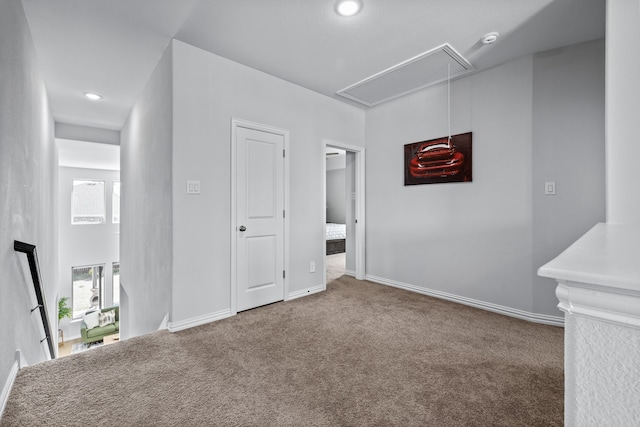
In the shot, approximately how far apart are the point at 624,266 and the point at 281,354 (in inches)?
80.9

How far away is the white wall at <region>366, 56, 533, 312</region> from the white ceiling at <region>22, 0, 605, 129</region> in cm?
50

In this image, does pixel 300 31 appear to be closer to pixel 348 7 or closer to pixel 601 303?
pixel 348 7

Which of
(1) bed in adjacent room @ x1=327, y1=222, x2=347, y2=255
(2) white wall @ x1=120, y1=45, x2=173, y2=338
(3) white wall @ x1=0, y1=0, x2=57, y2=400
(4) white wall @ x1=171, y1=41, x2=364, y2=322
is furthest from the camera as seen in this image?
(1) bed in adjacent room @ x1=327, y1=222, x2=347, y2=255

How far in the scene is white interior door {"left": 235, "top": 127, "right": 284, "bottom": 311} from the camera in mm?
2961

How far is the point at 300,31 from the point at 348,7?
0.47 meters

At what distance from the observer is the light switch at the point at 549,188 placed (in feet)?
8.71

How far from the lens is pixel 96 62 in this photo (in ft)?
10.0

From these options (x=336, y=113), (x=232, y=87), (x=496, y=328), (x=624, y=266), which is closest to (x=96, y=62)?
(x=232, y=87)

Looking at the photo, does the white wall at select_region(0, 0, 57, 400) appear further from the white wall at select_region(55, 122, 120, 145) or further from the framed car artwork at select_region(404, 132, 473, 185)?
the framed car artwork at select_region(404, 132, 473, 185)

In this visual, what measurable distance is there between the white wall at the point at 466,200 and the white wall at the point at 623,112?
1204mm

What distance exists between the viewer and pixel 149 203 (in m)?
3.38

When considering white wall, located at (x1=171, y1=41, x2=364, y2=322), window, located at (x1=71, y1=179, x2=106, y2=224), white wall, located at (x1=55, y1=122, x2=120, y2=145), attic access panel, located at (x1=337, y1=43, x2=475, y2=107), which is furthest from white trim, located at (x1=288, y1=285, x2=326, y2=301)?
window, located at (x1=71, y1=179, x2=106, y2=224)

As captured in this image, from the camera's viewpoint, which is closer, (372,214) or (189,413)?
(189,413)

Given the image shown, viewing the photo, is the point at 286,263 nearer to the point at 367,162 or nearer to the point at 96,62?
the point at 367,162
